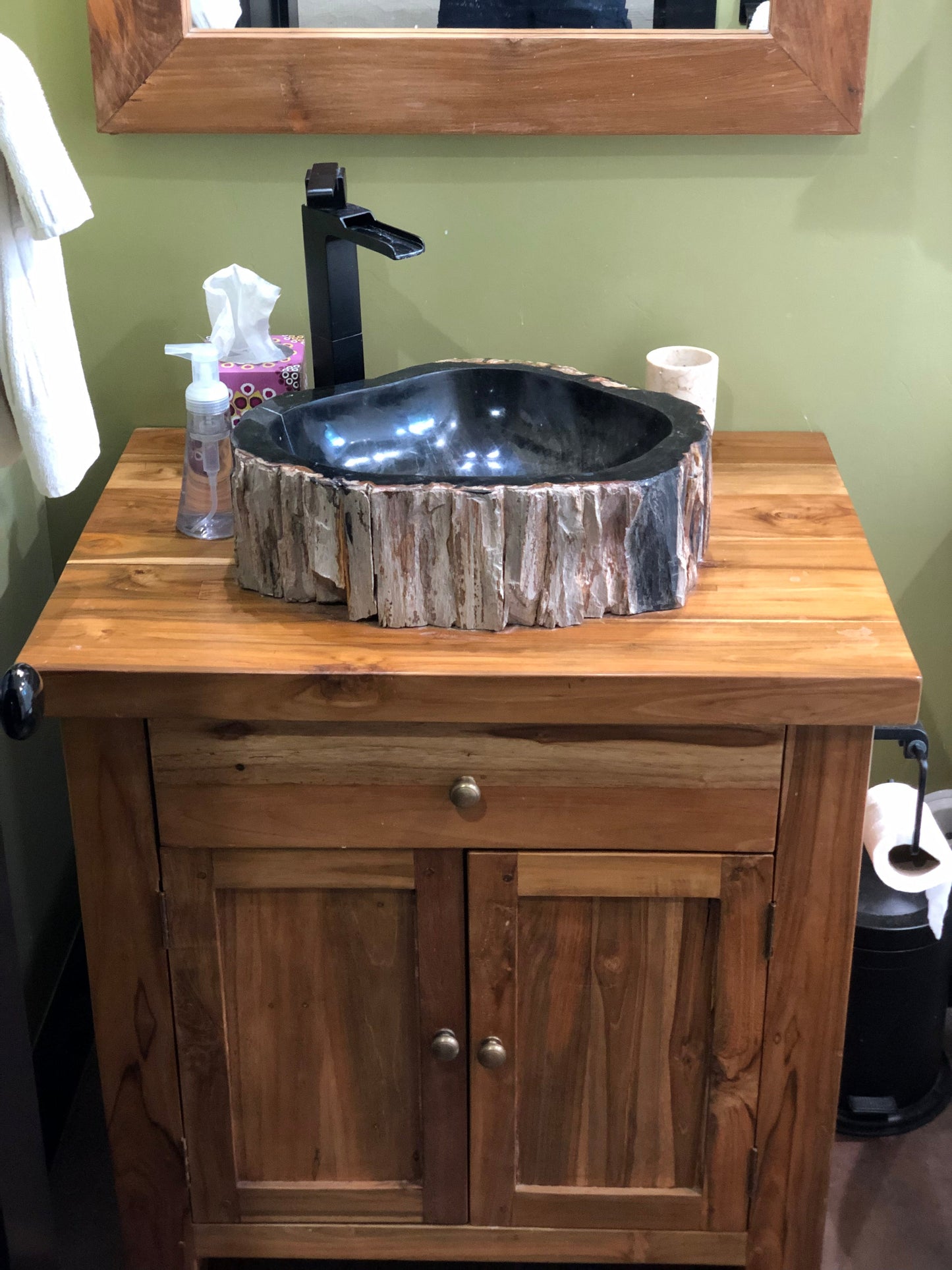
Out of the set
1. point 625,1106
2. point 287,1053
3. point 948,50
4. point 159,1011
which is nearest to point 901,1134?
point 625,1106

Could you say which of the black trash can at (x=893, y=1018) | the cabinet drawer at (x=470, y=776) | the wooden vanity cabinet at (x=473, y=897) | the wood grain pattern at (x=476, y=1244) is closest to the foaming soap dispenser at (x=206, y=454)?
the wooden vanity cabinet at (x=473, y=897)

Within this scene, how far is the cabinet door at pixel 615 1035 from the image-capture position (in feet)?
3.87

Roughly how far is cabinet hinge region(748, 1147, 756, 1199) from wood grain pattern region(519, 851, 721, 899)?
0.93 ft

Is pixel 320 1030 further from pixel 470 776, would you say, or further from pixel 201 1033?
pixel 470 776

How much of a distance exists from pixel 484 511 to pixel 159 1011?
556 millimetres

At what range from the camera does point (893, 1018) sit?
157cm

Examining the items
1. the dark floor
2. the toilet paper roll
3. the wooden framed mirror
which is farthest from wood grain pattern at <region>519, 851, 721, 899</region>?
the wooden framed mirror

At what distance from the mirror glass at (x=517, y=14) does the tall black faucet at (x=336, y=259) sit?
188mm

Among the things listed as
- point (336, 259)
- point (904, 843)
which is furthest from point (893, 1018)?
point (336, 259)

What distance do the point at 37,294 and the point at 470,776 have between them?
Result: 0.52 metres

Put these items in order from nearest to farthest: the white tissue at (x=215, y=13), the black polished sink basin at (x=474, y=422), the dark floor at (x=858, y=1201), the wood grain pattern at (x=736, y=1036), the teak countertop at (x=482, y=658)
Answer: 1. the teak countertop at (x=482, y=658)
2. the wood grain pattern at (x=736, y=1036)
3. the black polished sink basin at (x=474, y=422)
4. the white tissue at (x=215, y=13)
5. the dark floor at (x=858, y=1201)

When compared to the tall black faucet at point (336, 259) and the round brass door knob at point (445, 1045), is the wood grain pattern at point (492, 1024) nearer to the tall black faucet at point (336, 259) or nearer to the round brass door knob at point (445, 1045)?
the round brass door knob at point (445, 1045)

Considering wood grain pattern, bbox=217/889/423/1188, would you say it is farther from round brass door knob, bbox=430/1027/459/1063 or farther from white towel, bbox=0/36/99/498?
white towel, bbox=0/36/99/498

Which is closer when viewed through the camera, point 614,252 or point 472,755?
point 472,755
